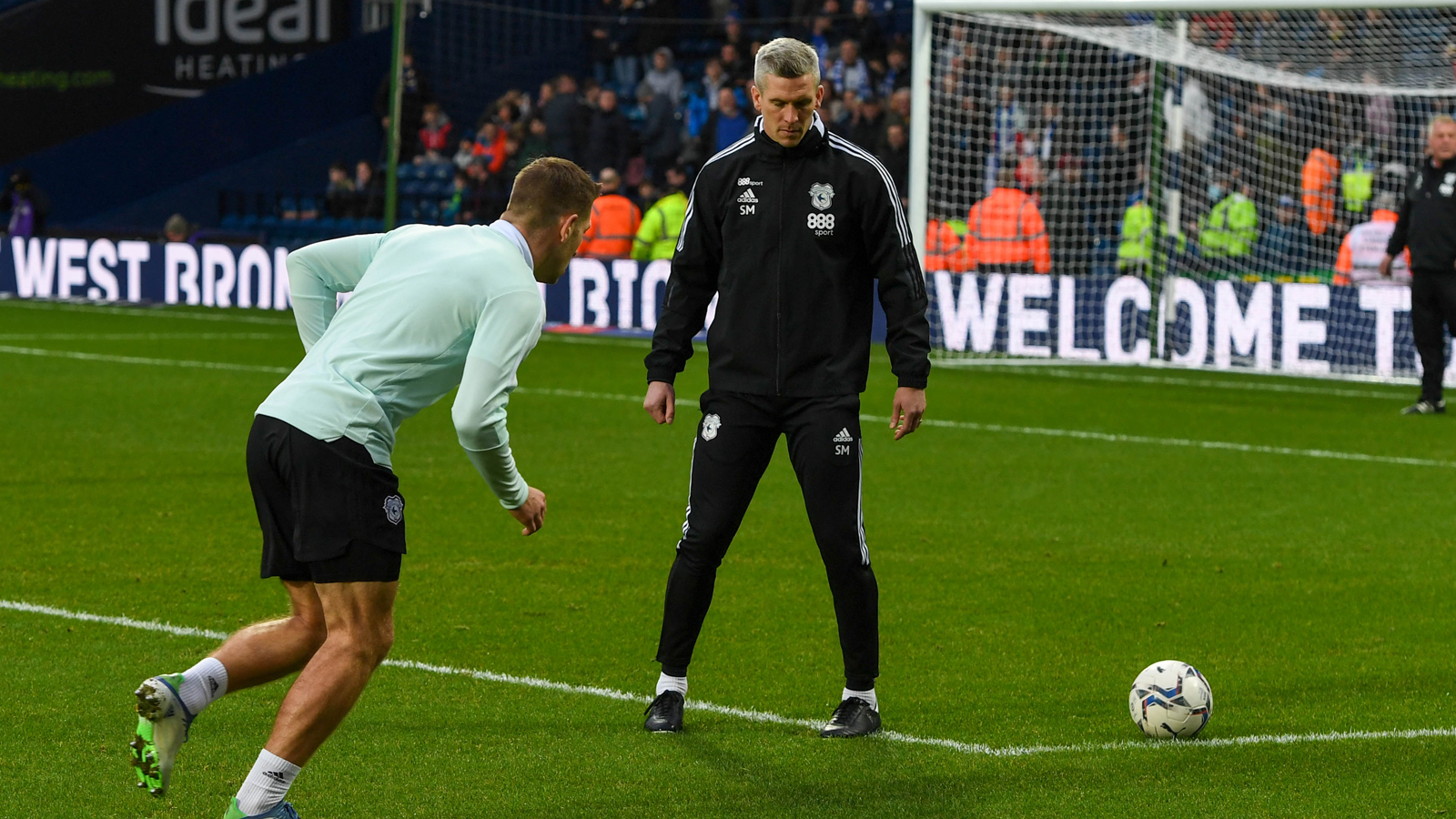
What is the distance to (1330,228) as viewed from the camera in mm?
Answer: 19125

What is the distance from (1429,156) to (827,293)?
35.0 feet

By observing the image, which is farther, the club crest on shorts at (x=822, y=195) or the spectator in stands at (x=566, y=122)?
the spectator in stands at (x=566, y=122)

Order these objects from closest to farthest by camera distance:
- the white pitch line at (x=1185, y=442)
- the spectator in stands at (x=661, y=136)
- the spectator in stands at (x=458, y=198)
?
the white pitch line at (x=1185, y=442) → the spectator in stands at (x=661, y=136) → the spectator in stands at (x=458, y=198)

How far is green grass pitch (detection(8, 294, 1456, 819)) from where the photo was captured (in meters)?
5.26

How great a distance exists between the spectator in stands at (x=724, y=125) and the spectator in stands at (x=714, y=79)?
155 mm

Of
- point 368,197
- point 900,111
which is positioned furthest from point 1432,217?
point 368,197

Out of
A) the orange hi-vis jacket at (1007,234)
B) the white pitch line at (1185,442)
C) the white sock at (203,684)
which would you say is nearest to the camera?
→ the white sock at (203,684)

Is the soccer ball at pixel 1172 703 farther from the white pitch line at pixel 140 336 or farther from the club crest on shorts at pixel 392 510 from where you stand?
the white pitch line at pixel 140 336

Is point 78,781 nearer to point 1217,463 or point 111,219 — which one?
point 1217,463

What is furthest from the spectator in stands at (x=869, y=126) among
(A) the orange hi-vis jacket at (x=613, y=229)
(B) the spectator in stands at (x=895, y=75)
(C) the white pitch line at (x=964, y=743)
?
(C) the white pitch line at (x=964, y=743)

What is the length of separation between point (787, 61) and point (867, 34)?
793 inches

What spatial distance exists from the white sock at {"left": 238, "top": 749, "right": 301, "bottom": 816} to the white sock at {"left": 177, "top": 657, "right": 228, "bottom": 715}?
0.31 metres

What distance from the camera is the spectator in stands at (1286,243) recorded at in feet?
62.1

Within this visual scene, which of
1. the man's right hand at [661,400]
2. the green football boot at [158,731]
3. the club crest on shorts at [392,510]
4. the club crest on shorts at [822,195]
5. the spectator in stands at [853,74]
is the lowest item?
the green football boot at [158,731]
